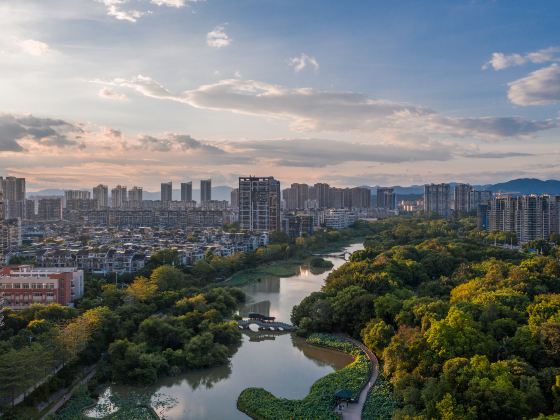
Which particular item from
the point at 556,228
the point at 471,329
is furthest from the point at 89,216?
the point at 471,329

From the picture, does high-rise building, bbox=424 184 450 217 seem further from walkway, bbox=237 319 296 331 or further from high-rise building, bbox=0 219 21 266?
Answer: walkway, bbox=237 319 296 331

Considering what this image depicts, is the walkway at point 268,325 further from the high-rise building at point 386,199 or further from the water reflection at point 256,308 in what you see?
the high-rise building at point 386,199

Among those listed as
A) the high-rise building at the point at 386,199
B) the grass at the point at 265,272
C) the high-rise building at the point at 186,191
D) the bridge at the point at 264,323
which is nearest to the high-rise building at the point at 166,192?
the high-rise building at the point at 186,191

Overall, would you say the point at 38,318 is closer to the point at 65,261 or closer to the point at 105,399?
the point at 105,399

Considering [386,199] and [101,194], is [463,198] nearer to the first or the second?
[386,199]

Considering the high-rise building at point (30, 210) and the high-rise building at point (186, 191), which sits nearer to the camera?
the high-rise building at point (30, 210)

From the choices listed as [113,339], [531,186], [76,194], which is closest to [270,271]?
[113,339]

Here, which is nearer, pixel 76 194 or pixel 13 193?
pixel 13 193
